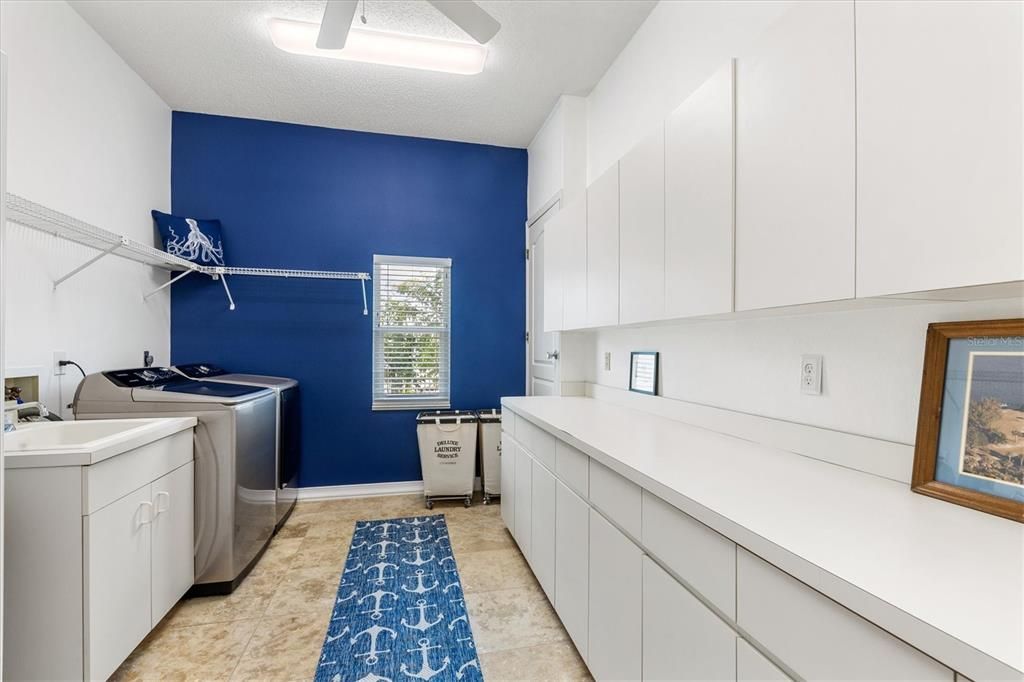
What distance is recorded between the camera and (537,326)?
384 cm

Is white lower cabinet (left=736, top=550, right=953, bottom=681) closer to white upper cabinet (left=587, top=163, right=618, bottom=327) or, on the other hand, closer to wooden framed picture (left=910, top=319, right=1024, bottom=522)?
wooden framed picture (left=910, top=319, right=1024, bottom=522)

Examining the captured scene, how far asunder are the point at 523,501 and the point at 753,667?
1.72 metres

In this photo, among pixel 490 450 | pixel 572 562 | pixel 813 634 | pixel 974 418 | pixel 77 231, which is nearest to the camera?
pixel 813 634

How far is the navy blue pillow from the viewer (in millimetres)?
3145

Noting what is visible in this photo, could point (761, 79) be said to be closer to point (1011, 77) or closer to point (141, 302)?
point (1011, 77)

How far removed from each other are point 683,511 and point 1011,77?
93 centimetres

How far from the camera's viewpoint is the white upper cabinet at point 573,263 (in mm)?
2510

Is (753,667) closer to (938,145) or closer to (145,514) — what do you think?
(938,145)

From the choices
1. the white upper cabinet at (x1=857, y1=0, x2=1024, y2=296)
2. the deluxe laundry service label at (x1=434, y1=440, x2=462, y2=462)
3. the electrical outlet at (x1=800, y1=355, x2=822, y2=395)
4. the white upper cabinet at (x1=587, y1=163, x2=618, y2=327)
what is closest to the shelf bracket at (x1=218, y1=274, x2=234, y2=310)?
the deluxe laundry service label at (x1=434, y1=440, x2=462, y2=462)

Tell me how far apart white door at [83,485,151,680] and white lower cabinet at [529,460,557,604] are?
1.61m

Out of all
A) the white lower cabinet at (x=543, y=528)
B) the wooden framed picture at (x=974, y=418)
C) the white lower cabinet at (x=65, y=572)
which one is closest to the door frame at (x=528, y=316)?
the white lower cabinet at (x=543, y=528)

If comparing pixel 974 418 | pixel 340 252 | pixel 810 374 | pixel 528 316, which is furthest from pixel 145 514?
pixel 528 316

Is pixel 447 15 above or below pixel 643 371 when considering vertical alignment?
above

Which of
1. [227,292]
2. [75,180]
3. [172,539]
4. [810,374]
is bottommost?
[172,539]
